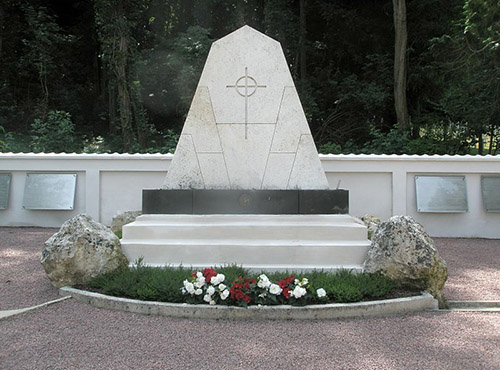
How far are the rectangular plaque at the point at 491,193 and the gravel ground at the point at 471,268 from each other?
663 millimetres

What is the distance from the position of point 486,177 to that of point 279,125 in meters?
5.63

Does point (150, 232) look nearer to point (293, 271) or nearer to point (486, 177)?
point (293, 271)

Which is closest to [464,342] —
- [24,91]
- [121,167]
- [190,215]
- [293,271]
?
[293,271]

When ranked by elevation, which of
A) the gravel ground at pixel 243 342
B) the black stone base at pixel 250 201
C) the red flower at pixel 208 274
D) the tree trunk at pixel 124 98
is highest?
the tree trunk at pixel 124 98

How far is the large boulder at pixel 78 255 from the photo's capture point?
4785 millimetres

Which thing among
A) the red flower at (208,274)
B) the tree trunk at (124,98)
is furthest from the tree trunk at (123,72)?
the red flower at (208,274)

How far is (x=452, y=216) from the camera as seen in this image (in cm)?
951

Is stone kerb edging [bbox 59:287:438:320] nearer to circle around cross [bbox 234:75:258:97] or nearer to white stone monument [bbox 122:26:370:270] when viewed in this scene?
white stone monument [bbox 122:26:370:270]

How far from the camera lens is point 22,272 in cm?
593

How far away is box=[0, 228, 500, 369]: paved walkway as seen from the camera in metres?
3.20

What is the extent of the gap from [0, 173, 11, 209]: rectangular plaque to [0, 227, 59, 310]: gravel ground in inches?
37.8

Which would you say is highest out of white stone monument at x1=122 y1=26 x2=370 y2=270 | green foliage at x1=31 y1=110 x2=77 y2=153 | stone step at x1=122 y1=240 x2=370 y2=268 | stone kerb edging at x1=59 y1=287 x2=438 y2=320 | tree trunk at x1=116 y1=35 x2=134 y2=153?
tree trunk at x1=116 y1=35 x2=134 y2=153

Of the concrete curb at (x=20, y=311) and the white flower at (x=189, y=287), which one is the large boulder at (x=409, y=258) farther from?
the concrete curb at (x=20, y=311)

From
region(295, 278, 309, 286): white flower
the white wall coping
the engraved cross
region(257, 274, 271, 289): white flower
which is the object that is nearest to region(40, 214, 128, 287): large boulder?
region(257, 274, 271, 289): white flower
